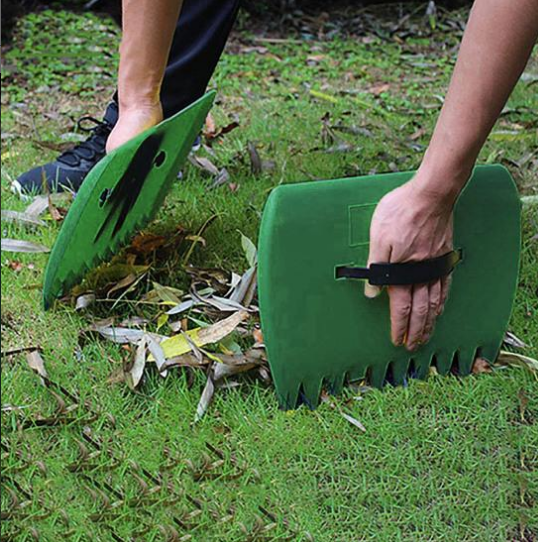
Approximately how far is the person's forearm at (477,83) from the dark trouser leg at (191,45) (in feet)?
3.13

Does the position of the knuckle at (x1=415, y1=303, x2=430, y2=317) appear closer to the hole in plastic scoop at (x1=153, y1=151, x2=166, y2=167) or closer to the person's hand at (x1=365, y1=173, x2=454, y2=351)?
the person's hand at (x1=365, y1=173, x2=454, y2=351)

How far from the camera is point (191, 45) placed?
80.7 inches

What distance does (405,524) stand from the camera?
3.76 feet

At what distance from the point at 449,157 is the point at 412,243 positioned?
143 millimetres

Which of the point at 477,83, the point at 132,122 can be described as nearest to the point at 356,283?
the point at 477,83

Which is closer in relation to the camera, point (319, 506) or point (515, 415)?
point (319, 506)

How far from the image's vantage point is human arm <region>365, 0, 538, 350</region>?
114cm

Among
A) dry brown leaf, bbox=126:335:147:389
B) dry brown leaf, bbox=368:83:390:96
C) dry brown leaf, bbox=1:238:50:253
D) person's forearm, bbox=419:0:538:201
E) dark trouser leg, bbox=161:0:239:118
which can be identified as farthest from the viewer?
dry brown leaf, bbox=368:83:390:96

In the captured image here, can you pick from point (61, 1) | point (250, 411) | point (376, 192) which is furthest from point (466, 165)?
point (61, 1)

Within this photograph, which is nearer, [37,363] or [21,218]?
[37,363]

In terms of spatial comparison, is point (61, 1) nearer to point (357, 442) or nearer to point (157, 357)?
point (157, 357)

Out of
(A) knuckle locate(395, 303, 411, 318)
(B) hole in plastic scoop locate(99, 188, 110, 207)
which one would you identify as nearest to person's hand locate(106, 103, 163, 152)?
(B) hole in plastic scoop locate(99, 188, 110, 207)

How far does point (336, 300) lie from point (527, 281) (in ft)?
1.84

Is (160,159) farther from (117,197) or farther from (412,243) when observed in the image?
(412,243)
